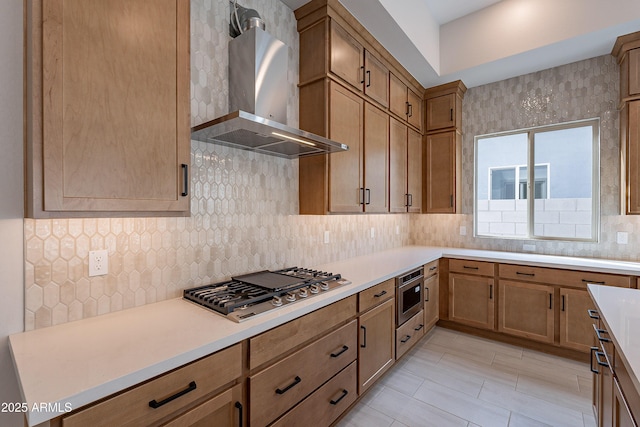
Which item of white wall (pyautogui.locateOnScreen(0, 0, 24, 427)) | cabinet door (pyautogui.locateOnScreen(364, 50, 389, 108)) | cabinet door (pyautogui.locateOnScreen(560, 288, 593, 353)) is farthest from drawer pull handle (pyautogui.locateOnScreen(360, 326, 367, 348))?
cabinet door (pyautogui.locateOnScreen(560, 288, 593, 353))

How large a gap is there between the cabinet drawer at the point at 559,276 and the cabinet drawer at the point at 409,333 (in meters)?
1.03

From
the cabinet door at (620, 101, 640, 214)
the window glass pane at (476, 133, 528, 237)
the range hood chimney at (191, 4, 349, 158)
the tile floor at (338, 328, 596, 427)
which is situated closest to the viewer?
the range hood chimney at (191, 4, 349, 158)

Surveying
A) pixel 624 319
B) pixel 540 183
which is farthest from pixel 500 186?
pixel 624 319

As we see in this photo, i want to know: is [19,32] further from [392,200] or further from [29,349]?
[392,200]

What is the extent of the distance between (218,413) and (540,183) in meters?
3.92

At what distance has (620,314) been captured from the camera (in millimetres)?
1350

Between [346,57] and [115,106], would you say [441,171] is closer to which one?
[346,57]

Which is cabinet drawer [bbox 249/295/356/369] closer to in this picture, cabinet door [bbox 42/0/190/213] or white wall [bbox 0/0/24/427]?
cabinet door [bbox 42/0/190/213]

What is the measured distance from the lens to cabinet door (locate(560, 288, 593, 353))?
266 centimetres

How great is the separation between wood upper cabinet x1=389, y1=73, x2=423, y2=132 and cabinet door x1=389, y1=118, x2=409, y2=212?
0.14 m

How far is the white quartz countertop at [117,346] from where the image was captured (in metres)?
0.83

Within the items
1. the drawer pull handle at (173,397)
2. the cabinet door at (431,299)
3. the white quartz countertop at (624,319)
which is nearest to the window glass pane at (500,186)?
the cabinet door at (431,299)

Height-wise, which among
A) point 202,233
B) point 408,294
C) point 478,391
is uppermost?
point 202,233

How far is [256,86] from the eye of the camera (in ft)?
5.74
